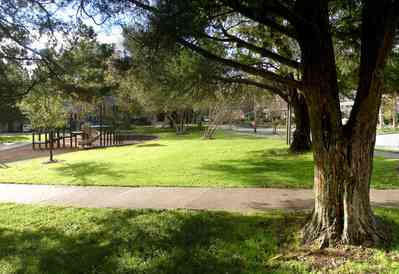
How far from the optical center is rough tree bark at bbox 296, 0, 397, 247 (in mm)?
4109

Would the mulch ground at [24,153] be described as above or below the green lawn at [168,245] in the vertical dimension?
below

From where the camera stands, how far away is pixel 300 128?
14.5 meters

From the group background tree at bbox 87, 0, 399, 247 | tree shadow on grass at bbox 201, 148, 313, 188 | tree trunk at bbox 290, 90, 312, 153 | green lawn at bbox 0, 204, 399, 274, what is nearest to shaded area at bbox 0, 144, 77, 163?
tree shadow on grass at bbox 201, 148, 313, 188

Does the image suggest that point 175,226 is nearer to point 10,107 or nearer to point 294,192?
point 294,192

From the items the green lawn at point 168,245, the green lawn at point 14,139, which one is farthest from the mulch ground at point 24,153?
the green lawn at point 168,245

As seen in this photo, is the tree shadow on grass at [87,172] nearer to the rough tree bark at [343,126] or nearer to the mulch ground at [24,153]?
the mulch ground at [24,153]

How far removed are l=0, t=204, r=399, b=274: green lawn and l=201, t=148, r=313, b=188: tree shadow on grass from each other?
250cm

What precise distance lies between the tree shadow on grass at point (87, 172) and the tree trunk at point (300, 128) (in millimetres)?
7501

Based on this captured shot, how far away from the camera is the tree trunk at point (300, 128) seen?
14.1 metres

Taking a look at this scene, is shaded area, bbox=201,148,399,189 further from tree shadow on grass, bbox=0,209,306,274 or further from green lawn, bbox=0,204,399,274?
tree shadow on grass, bbox=0,209,306,274

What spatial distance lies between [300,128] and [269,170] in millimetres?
5361

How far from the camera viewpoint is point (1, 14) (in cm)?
529

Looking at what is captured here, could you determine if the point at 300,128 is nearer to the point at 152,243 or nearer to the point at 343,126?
the point at 343,126

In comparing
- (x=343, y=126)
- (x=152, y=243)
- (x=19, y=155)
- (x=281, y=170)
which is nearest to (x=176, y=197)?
(x=152, y=243)
